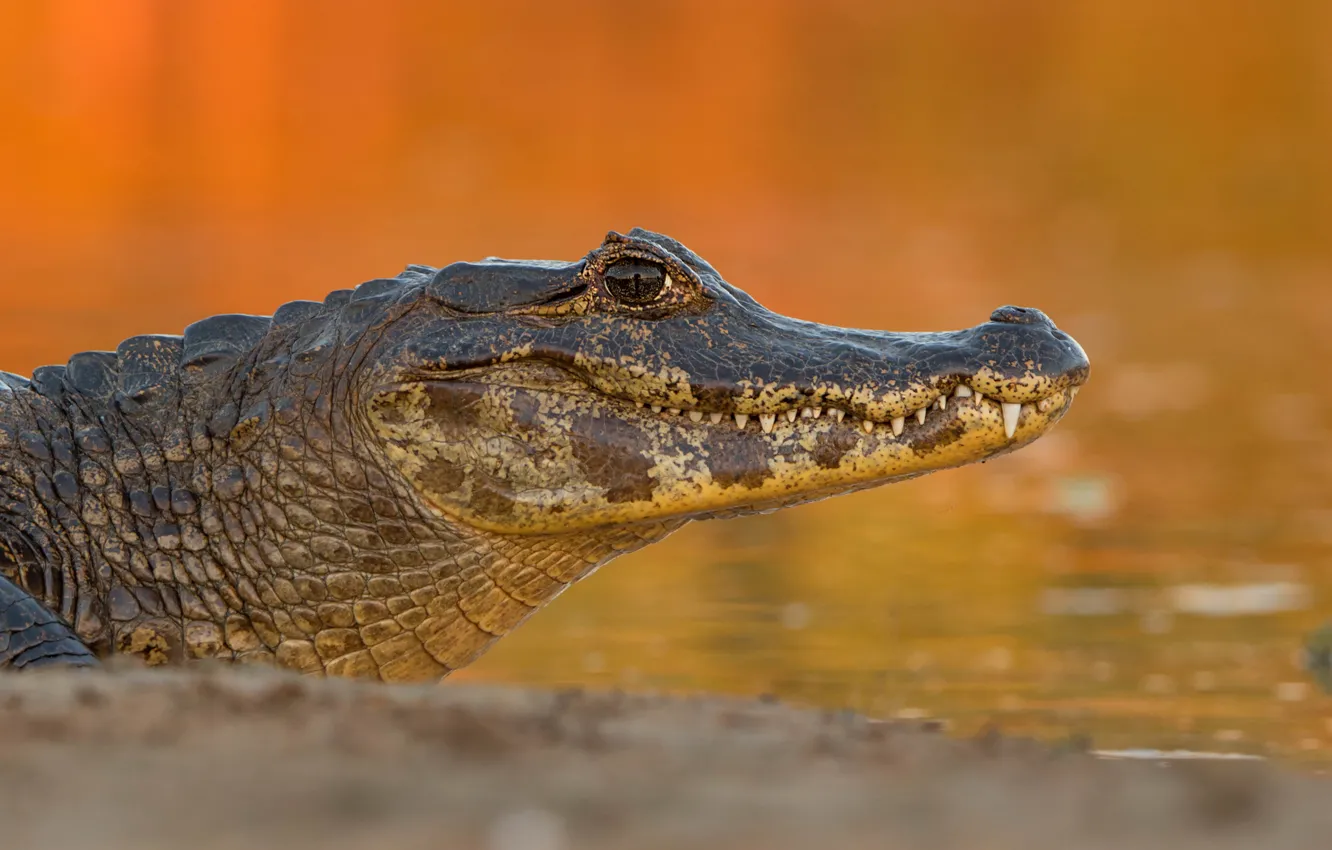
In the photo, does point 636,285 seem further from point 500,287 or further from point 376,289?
point 376,289

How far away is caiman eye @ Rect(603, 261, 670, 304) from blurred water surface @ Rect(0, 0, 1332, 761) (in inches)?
66.4

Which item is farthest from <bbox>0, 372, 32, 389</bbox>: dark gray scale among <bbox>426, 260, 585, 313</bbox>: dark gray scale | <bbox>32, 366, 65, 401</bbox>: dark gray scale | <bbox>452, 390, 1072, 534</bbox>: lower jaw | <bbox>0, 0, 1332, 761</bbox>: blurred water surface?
<bbox>0, 0, 1332, 761</bbox>: blurred water surface

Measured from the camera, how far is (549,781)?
274 centimetres

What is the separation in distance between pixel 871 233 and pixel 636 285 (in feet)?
98.1

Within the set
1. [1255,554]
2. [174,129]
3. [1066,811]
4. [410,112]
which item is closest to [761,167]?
[410,112]

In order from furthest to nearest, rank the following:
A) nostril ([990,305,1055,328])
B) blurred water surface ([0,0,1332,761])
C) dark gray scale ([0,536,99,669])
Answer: blurred water surface ([0,0,1332,761]) < nostril ([990,305,1055,328]) < dark gray scale ([0,536,99,669])

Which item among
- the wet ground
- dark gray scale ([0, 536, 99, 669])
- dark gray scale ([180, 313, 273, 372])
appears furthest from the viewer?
dark gray scale ([180, 313, 273, 372])

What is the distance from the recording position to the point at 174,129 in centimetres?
4503

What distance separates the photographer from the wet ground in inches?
97.6

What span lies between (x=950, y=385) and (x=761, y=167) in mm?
39383

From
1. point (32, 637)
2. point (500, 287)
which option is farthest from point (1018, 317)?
point (32, 637)

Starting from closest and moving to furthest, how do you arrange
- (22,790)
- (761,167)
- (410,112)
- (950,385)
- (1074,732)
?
(22,790), (950,385), (1074,732), (761,167), (410,112)

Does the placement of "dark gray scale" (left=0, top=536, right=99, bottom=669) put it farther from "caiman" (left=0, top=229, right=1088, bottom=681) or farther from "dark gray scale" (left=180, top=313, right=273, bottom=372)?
"dark gray scale" (left=180, top=313, right=273, bottom=372)

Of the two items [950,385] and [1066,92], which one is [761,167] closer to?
[1066,92]
